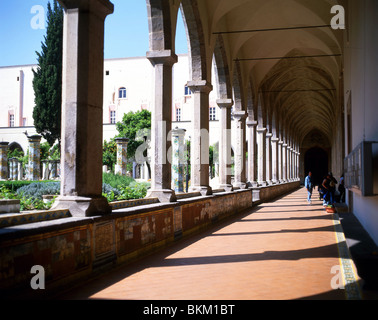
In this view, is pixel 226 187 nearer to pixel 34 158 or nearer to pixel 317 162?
pixel 34 158

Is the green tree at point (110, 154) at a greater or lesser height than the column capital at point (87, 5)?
lesser

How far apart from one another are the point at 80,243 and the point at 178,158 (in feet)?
29.5

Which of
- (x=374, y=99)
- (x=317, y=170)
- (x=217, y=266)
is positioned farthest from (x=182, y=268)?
(x=317, y=170)

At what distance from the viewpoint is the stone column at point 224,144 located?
13.7 metres

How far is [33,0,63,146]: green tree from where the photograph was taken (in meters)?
27.6

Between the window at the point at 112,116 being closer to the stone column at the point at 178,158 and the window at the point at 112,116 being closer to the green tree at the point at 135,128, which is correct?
the green tree at the point at 135,128

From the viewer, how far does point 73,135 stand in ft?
17.3

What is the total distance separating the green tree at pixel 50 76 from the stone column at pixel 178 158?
16.2 m

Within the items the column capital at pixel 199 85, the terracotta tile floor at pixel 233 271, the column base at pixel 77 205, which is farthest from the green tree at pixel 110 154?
the column base at pixel 77 205

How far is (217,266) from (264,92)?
62.6 ft

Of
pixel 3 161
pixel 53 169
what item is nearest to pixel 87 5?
pixel 3 161

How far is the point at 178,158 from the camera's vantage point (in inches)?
543
